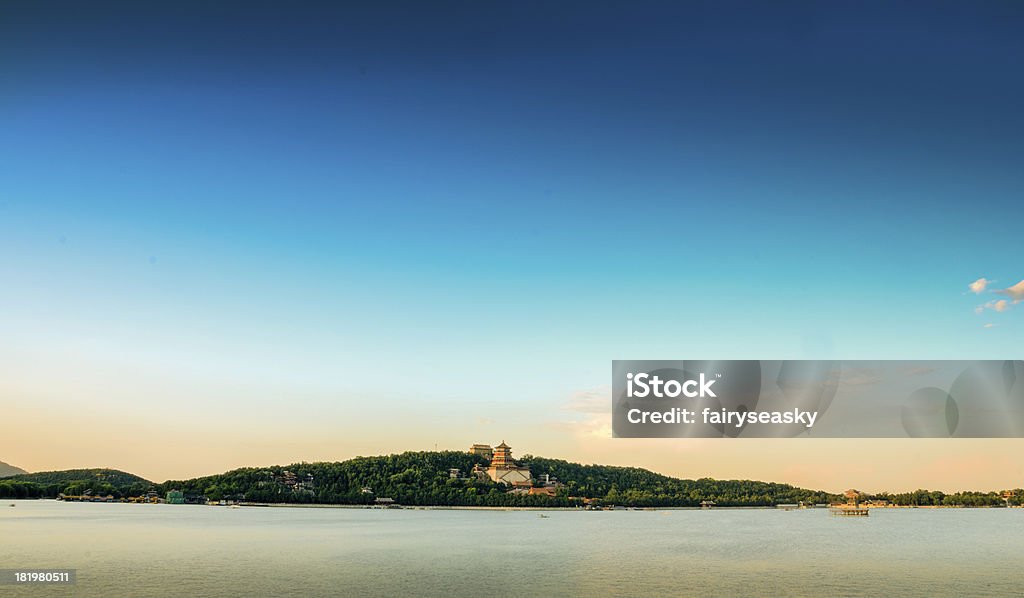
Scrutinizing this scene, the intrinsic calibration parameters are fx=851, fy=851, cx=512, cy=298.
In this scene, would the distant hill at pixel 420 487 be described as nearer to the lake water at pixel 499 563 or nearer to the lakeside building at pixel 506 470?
the lakeside building at pixel 506 470

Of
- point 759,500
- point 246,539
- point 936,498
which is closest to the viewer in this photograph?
point 246,539

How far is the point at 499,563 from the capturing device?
29719 mm

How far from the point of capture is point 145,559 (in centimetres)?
3002

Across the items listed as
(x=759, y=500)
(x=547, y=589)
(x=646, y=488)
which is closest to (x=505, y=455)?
(x=646, y=488)

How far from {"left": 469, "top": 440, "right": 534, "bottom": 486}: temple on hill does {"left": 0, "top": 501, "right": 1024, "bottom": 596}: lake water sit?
164 ft

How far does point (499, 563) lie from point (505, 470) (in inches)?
2798

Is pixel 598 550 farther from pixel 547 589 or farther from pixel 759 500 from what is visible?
pixel 759 500

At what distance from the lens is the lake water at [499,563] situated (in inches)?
898

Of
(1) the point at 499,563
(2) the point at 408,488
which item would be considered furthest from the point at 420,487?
(1) the point at 499,563

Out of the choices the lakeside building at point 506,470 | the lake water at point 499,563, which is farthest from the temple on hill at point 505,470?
the lake water at point 499,563

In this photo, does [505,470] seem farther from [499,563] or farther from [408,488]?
[499,563]

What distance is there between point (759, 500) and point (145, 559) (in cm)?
9081

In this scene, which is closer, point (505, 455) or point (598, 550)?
point (598, 550)

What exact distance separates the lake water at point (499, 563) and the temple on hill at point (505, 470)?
164 ft
